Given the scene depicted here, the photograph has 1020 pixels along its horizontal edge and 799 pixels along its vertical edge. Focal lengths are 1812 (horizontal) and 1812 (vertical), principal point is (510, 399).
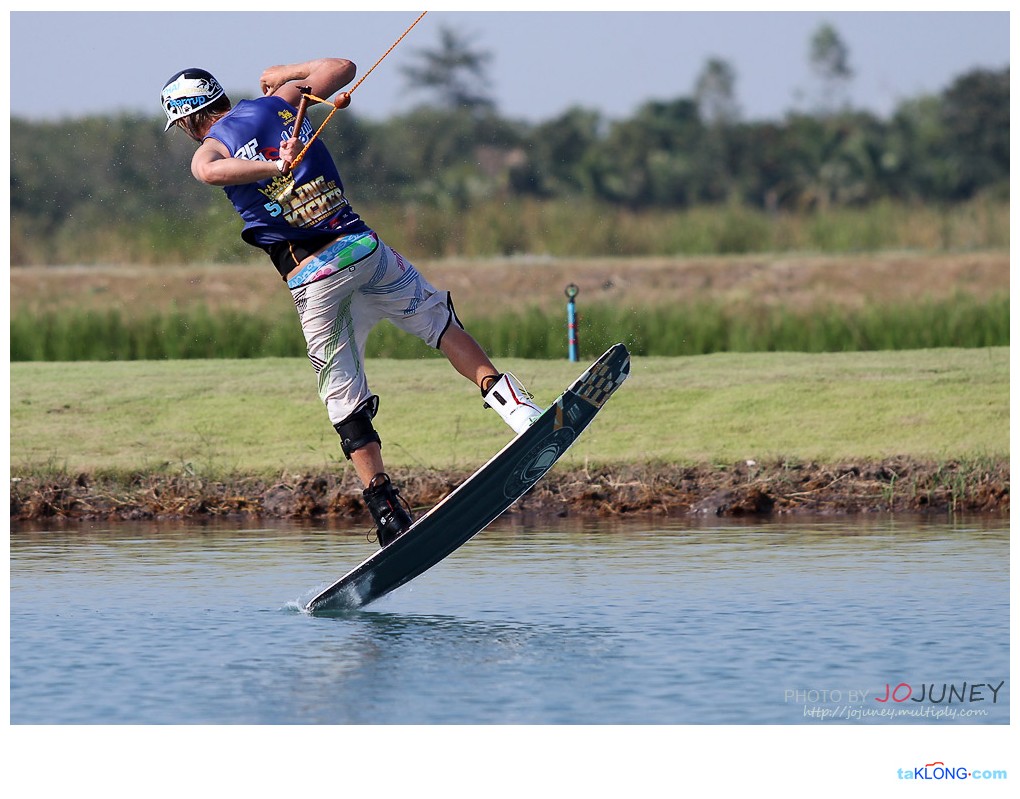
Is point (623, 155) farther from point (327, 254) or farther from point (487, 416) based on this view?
point (327, 254)

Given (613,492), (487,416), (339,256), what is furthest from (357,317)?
(487,416)

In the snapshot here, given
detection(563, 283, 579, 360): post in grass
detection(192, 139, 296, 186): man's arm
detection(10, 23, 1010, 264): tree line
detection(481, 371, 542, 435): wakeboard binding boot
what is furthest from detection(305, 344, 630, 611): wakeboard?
detection(10, 23, 1010, 264): tree line

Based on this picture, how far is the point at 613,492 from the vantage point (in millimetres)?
12680

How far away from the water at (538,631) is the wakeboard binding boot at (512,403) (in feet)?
3.03

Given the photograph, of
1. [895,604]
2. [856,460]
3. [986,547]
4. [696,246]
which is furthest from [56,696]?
[696,246]

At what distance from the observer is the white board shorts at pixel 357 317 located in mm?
9023

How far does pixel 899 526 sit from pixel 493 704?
5171mm

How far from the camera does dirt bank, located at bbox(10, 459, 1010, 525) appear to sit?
12.4 metres

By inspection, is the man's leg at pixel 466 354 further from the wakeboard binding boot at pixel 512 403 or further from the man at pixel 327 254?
the wakeboard binding boot at pixel 512 403

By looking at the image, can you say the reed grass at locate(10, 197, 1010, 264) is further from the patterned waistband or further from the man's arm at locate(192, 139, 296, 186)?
the man's arm at locate(192, 139, 296, 186)

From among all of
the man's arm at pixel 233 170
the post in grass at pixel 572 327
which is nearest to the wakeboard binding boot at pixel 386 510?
the man's arm at pixel 233 170

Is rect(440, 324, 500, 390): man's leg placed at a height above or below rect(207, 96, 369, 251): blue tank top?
below

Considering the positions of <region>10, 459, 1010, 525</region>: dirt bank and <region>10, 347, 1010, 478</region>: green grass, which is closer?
<region>10, 459, 1010, 525</region>: dirt bank

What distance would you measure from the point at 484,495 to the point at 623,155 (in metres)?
43.2
